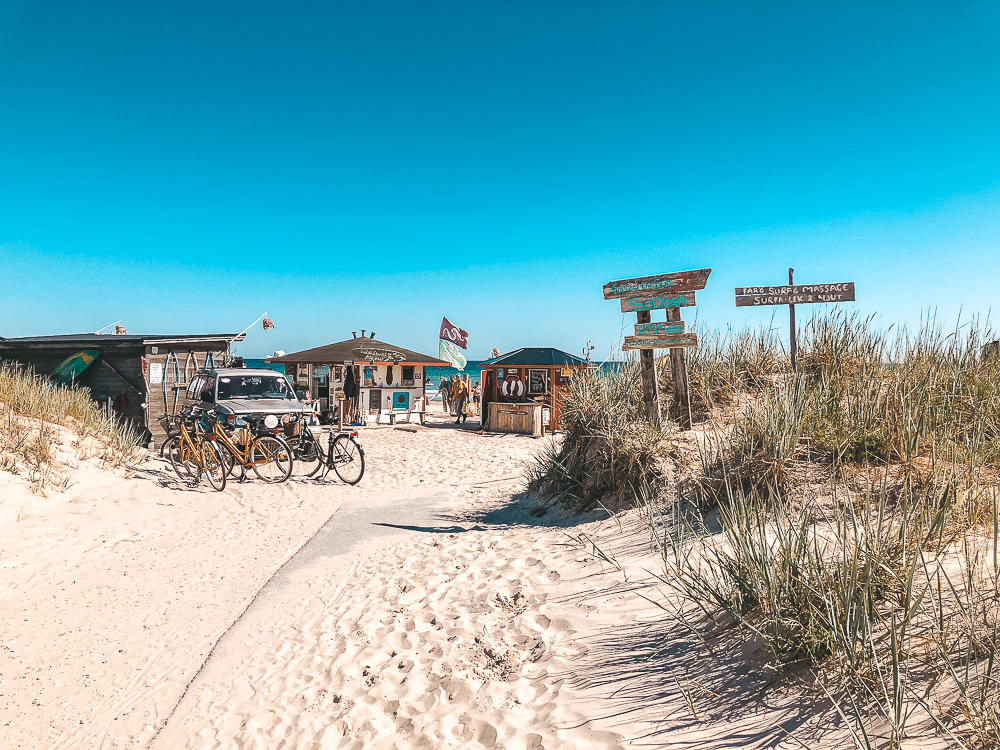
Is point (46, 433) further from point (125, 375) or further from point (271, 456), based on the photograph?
point (125, 375)

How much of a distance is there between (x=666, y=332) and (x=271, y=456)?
6979 millimetres

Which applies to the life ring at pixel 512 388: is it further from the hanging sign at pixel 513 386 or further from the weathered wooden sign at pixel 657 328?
the weathered wooden sign at pixel 657 328

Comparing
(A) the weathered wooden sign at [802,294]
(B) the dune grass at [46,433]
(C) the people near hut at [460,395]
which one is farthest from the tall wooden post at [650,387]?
(C) the people near hut at [460,395]

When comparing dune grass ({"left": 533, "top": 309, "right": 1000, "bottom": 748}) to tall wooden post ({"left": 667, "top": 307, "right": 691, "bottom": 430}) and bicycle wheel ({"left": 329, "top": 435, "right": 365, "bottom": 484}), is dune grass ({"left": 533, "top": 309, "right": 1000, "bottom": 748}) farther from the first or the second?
bicycle wheel ({"left": 329, "top": 435, "right": 365, "bottom": 484})

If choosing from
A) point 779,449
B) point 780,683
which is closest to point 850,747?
point 780,683

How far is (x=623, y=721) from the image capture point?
252 centimetres

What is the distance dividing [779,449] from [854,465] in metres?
0.59

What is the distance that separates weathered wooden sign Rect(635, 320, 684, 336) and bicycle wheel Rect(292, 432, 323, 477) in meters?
6.19

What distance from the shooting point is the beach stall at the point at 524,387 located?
56.1ft

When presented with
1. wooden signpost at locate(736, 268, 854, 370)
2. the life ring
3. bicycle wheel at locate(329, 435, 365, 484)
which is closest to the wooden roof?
bicycle wheel at locate(329, 435, 365, 484)

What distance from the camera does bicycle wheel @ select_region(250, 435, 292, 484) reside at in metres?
9.52

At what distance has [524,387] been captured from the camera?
18.8 meters

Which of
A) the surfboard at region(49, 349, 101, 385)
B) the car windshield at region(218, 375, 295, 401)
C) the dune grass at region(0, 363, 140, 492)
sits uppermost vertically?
the surfboard at region(49, 349, 101, 385)

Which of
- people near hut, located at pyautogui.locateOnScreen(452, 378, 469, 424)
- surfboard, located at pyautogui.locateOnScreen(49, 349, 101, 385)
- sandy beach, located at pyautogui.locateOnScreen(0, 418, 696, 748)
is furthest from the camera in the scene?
people near hut, located at pyautogui.locateOnScreen(452, 378, 469, 424)
